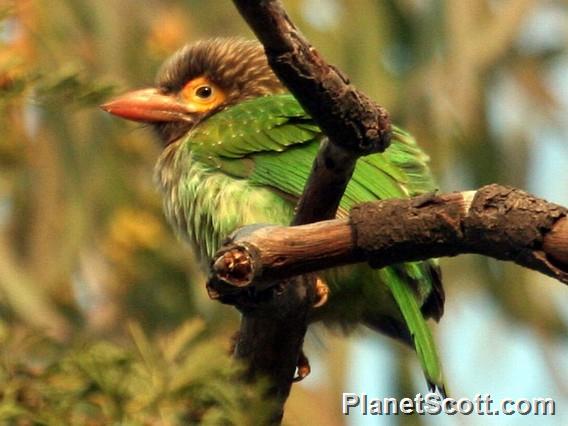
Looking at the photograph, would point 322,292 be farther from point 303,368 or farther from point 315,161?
point 315,161

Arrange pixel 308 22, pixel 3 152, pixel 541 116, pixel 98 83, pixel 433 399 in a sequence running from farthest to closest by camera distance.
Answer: pixel 541 116 < pixel 308 22 < pixel 3 152 < pixel 433 399 < pixel 98 83

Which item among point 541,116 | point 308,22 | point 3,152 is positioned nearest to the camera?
point 3,152

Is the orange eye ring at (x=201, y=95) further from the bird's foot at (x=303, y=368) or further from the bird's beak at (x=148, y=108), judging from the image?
the bird's foot at (x=303, y=368)

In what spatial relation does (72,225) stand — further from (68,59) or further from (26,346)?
(26,346)

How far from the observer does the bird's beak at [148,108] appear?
4.39m

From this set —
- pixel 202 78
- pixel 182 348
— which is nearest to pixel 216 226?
pixel 202 78

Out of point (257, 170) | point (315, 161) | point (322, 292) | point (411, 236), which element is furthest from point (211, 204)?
point (411, 236)

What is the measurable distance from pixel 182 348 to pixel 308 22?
363 cm

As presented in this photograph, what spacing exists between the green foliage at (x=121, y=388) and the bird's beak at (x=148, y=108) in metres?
2.03

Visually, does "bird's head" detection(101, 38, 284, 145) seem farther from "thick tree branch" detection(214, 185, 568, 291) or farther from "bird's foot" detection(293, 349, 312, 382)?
"thick tree branch" detection(214, 185, 568, 291)

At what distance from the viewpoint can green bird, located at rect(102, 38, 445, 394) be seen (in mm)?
3668

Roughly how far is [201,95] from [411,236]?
201 centimetres

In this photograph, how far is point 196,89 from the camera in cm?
446

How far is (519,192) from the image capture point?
99.0 inches
